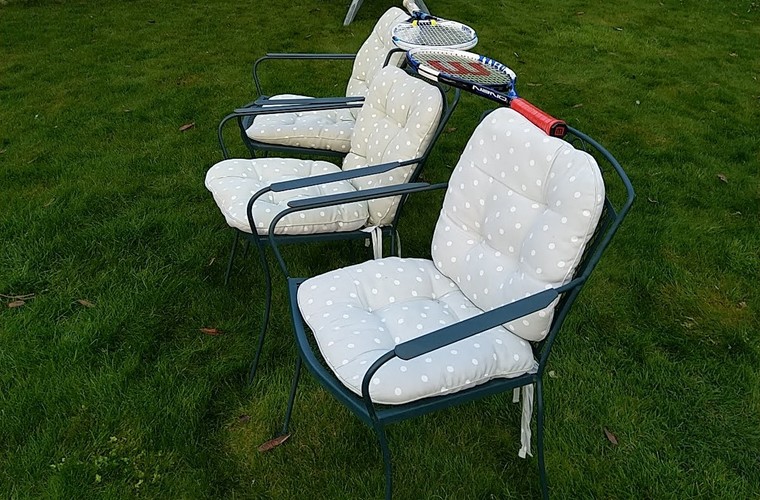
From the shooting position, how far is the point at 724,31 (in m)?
6.51

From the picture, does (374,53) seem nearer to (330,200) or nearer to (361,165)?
(361,165)

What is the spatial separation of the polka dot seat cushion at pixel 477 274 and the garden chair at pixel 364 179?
1.03 ft

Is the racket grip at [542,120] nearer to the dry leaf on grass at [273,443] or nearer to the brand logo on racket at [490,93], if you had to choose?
the brand logo on racket at [490,93]

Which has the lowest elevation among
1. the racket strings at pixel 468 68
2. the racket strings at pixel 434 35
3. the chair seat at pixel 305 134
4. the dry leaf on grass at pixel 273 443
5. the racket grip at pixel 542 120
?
the dry leaf on grass at pixel 273 443

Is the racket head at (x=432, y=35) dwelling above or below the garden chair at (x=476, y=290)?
above

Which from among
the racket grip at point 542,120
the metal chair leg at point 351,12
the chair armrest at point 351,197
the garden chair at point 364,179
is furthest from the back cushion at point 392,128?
the metal chair leg at point 351,12

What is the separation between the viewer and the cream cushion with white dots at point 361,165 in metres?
2.25

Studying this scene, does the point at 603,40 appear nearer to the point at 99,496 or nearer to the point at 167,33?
the point at 167,33

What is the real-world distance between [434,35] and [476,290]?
1.41 m

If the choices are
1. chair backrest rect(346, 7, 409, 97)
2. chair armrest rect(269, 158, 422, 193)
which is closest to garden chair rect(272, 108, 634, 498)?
chair armrest rect(269, 158, 422, 193)

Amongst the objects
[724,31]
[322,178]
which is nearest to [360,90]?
[322,178]

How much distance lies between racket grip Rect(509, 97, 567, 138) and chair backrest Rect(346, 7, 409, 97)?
162cm

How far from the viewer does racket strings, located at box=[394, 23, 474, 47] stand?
8.61 ft

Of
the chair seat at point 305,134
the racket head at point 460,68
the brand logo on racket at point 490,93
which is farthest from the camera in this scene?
the chair seat at point 305,134
